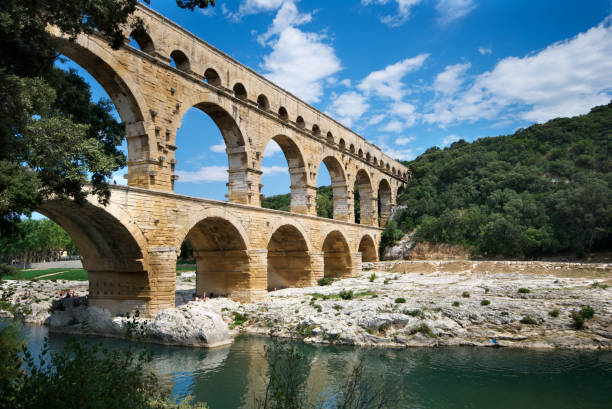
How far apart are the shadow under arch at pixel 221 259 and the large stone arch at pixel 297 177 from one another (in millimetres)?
6555

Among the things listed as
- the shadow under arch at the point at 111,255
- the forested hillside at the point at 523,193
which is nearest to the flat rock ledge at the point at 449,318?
the shadow under arch at the point at 111,255

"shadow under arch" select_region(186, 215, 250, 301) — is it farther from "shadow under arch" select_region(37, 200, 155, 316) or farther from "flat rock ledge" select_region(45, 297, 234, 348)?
"shadow under arch" select_region(37, 200, 155, 316)

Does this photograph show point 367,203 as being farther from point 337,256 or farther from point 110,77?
point 110,77

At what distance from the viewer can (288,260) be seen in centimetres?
2533

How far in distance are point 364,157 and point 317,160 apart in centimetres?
892

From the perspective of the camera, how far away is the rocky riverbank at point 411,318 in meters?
14.2

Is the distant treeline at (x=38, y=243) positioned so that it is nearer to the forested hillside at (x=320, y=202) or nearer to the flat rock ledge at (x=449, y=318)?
Answer: the forested hillside at (x=320, y=202)

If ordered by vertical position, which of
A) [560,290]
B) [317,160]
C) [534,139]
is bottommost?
[560,290]

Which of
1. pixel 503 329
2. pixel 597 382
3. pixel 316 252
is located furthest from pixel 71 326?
pixel 597 382

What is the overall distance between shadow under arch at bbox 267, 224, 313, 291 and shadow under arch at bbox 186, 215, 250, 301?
479 centimetres

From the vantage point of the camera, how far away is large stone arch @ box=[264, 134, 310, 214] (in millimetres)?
25281

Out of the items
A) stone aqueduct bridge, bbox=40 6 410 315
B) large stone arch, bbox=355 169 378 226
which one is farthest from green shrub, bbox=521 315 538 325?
large stone arch, bbox=355 169 378 226

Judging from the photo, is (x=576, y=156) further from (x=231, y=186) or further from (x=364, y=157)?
(x=231, y=186)

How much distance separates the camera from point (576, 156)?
140 ft
